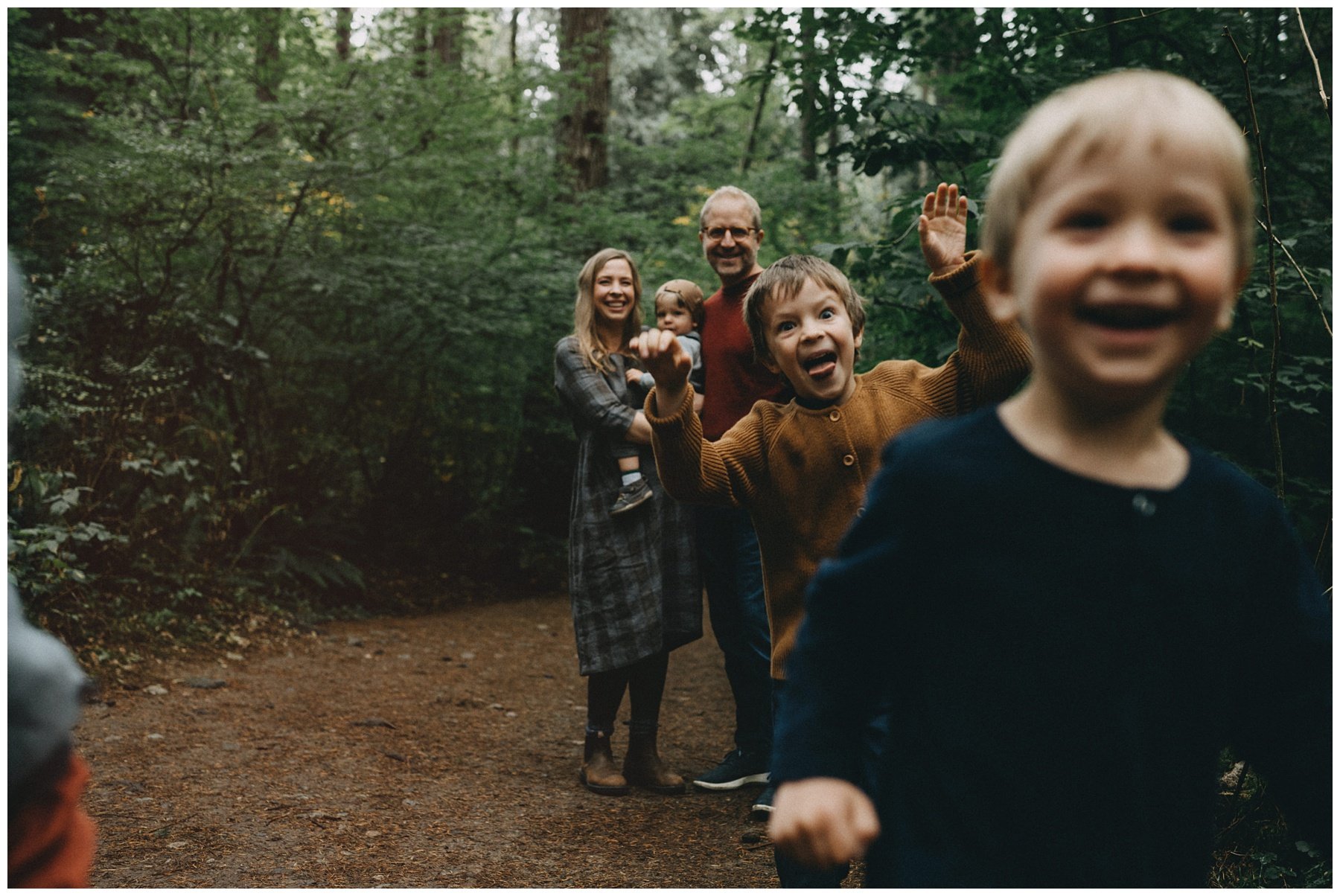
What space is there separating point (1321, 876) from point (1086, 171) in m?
2.81

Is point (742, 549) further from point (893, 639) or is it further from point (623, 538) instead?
point (893, 639)

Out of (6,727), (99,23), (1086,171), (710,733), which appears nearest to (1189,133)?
(1086,171)

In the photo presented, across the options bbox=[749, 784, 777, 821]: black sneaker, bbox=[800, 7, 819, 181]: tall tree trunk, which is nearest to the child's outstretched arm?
bbox=[749, 784, 777, 821]: black sneaker

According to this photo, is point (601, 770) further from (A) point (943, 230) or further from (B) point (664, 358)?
(A) point (943, 230)

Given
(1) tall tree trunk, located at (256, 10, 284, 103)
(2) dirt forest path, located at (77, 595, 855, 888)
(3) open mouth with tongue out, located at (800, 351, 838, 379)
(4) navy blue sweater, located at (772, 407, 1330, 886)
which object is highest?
(1) tall tree trunk, located at (256, 10, 284, 103)

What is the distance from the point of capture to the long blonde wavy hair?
203 inches

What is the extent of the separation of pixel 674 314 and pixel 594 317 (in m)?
0.44

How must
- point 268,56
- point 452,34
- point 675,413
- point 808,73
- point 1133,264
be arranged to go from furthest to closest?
point 452,34 → point 268,56 → point 808,73 → point 675,413 → point 1133,264

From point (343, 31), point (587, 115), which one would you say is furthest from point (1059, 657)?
point (587, 115)

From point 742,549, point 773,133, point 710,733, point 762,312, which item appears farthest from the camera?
point 773,133

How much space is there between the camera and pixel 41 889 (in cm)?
147

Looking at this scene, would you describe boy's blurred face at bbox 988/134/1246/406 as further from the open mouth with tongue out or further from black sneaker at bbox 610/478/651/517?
black sneaker at bbox 610/478/651/517

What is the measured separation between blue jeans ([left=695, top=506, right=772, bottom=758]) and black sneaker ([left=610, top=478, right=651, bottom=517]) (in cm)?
30

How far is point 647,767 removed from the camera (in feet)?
16.3
